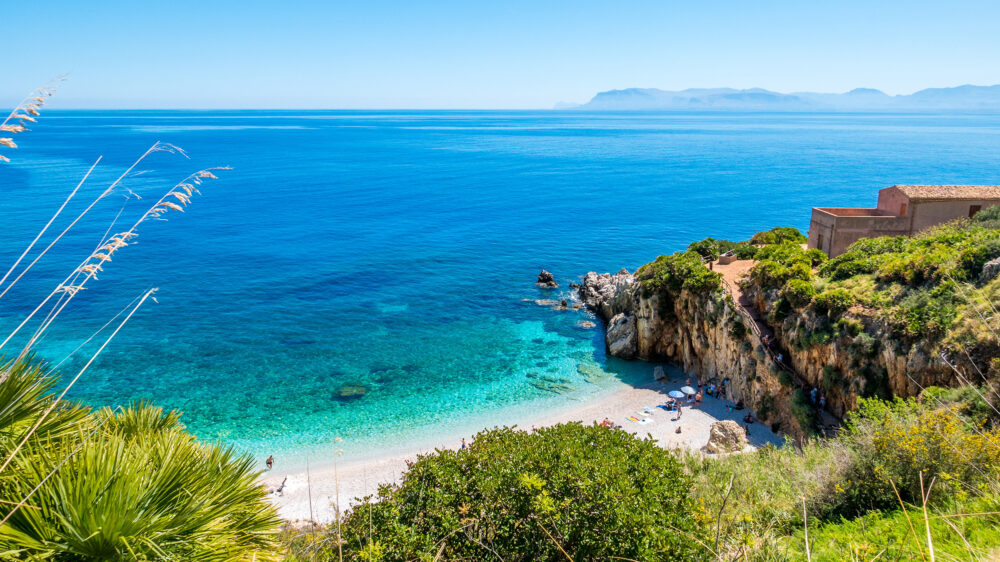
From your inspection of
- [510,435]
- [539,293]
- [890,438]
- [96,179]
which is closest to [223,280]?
[539,293]

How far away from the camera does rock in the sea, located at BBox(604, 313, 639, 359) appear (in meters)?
33.8

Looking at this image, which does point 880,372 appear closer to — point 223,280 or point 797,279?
point 797,279

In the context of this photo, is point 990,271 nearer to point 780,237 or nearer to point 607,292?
point 780,237

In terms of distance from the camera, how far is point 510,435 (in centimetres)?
1366

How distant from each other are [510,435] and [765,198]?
79203 millimetres

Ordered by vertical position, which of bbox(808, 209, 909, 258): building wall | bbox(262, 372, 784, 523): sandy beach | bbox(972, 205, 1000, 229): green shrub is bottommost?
bbox(262, 372, 784, 523): sandy beach

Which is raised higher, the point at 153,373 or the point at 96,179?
the point at 96,179

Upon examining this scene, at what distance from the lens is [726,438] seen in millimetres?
22641

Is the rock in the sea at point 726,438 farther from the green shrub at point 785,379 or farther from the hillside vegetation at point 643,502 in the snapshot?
the hillside vegetation at point 643,502

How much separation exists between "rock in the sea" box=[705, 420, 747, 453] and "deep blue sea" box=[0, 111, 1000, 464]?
836 centimetres

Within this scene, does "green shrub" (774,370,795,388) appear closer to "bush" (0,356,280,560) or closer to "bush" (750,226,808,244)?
"bush" (750,226,808,244)

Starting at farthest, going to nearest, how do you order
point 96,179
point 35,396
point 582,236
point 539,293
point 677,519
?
point 96,179 < point 582,236 < point 539,293 < point 677,519 < point 35,396

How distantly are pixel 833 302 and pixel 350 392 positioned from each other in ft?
78.5

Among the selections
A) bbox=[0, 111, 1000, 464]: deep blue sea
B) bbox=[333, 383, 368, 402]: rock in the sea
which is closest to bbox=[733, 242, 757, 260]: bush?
bbox=[0, 111, 1000, 464]: deep blue sea
